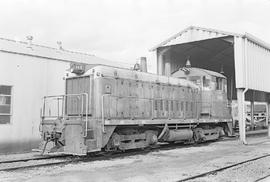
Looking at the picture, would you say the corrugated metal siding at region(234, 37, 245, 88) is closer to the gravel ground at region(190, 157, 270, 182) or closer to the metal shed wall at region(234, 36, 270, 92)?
the metal shed wall at region(234, 36, 270, 92)

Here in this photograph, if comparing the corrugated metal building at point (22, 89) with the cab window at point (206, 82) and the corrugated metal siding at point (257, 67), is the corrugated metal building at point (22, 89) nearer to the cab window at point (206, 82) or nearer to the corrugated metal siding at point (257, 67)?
the cab window at point (206, 82)

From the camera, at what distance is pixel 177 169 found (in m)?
9.17

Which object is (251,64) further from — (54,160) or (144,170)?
(54,160)

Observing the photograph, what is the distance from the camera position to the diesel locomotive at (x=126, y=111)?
36.7ft

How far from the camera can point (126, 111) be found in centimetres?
1275

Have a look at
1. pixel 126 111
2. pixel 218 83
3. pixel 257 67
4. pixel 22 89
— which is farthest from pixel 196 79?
pixel 22 89

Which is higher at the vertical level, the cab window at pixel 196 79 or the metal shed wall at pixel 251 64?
the metal shed wall at pixel 251 64

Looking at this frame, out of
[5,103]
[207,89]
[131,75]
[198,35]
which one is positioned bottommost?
[5,103]

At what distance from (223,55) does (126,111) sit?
11.4 m

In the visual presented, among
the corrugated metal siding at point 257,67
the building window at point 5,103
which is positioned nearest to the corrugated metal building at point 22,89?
the building window at point 5,103

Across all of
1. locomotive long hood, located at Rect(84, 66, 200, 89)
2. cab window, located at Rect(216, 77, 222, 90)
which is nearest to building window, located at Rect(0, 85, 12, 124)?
locomotive long hood, located at Rect(84, 66, 200, 89)

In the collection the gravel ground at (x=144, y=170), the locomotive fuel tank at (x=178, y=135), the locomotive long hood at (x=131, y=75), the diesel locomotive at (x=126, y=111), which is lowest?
the gravel ground at (x=144, y=170)

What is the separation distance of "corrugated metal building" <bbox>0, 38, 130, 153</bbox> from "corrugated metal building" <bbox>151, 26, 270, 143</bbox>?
6.94 metres

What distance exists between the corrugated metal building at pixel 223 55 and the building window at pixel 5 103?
8785mm
